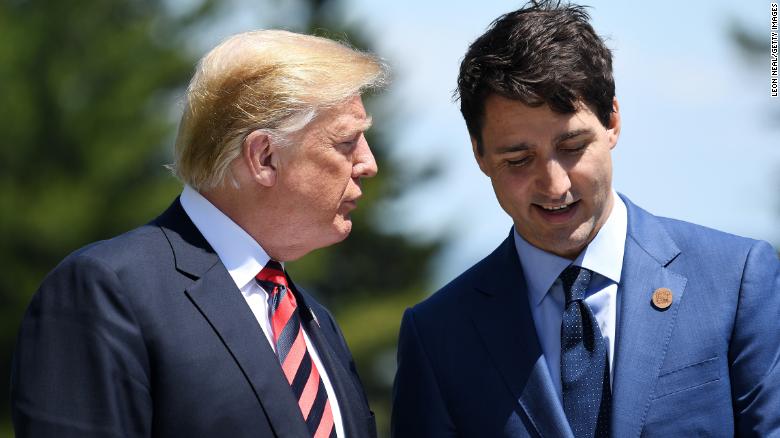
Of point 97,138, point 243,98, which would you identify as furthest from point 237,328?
point 97,138

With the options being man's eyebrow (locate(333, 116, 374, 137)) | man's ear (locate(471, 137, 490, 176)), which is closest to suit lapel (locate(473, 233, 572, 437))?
man's ear (locate(471, 137, 490, 176))

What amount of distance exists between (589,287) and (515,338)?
0.28 metres

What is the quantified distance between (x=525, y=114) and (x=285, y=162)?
0.73 meters

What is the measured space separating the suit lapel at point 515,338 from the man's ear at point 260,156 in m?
0.82

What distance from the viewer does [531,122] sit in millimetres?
3756

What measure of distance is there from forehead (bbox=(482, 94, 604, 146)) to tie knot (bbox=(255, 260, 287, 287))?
2.49 ft

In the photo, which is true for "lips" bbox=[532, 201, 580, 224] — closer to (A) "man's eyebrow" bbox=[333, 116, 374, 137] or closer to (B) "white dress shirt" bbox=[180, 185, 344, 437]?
(A) "man's eyebrow" bbox=[333, 116, 374, 137]

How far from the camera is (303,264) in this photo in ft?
72.7

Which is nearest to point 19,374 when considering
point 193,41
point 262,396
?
point 262,396

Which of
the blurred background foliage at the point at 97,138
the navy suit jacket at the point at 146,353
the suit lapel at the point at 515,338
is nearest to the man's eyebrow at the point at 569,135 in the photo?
the suit lapel at the point at 515,338

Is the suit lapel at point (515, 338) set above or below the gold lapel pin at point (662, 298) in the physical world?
below

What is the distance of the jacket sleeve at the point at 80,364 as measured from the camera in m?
3.17

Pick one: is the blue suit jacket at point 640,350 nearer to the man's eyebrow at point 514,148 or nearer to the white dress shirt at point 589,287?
the white dress shirt at point 589,287

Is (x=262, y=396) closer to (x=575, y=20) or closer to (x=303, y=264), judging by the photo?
(x=575, y=20)
